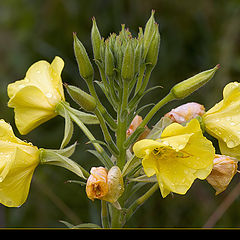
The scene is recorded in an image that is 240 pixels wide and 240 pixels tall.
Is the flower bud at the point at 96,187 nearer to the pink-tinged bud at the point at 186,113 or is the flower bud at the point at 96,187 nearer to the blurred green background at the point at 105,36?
the pink-tinged bud at the point at 186,113

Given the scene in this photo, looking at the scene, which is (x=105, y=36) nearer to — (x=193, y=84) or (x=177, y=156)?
(x=193, y=84)

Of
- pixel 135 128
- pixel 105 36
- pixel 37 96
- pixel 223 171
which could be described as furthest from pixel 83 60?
pixel 105 36

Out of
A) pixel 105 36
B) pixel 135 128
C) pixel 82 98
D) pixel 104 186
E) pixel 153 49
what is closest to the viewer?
pixel 104 186

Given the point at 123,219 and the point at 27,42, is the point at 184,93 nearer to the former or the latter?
the point at 123,219

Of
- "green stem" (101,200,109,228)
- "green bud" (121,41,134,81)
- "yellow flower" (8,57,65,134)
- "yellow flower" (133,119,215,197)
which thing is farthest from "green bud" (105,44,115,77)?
"green stem" (101,200,109,228)
